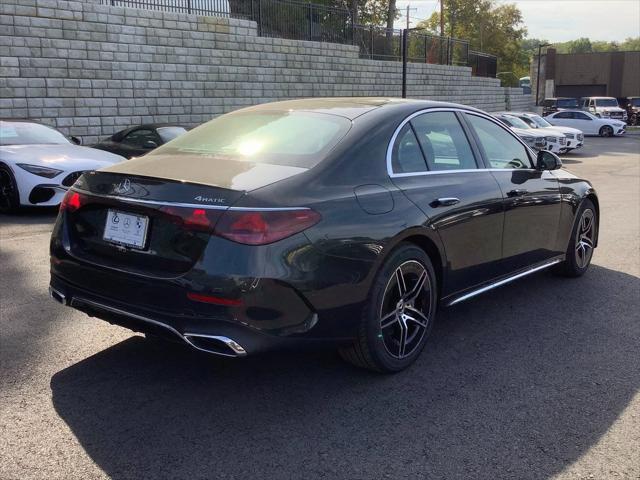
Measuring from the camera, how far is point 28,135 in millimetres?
9930

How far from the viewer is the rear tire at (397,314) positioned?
3520 mm

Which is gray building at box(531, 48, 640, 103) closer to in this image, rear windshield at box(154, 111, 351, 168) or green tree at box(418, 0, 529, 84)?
green tree at box(418, 0, 529, 84)

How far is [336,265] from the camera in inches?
129

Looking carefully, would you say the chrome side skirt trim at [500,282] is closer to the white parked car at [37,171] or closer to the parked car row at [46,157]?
the parked car row at [46,157]

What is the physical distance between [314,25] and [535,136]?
8869 millimetres

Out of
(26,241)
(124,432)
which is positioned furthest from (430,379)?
(26,241)

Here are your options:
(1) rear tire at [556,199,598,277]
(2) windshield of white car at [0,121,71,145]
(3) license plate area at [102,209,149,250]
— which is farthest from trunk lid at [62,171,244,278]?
(2) windshield of white car at [0,121,71,145]

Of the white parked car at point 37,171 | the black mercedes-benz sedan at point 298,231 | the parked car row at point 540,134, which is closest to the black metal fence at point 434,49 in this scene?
the parked car row at point 540,134

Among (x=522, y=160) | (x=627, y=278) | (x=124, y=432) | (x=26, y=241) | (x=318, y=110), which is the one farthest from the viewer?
(x=26, y=241)

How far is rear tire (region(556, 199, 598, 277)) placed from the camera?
226 inches

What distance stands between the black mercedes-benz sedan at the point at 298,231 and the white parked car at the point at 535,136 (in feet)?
55.5

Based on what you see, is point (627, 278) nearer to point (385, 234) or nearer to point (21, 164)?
point (385, 234)

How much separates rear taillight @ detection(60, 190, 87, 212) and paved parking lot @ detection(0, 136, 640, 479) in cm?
95

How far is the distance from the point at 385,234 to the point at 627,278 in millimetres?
3569
